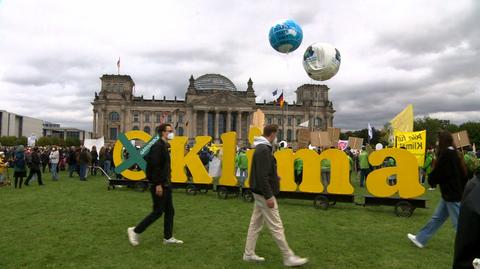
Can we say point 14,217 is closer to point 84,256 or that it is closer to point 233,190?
point 84,256

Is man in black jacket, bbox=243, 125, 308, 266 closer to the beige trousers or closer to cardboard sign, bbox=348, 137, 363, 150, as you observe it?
the beige trousers

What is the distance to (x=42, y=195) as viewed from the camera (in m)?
12.8

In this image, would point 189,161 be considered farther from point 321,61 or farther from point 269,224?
point 269,224

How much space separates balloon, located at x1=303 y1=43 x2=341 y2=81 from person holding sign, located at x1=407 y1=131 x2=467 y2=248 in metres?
8.66

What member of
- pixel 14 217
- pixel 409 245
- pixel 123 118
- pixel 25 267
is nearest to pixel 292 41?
pixel 409 245

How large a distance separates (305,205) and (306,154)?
5.21 ft

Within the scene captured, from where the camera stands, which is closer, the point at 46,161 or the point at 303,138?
the point at 303,138

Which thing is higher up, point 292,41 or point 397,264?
point 292,41

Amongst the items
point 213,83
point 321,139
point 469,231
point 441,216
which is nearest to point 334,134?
point 321,139

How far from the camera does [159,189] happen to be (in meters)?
6.32

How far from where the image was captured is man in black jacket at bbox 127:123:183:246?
6.41 metres

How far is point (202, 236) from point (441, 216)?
4.35 meters

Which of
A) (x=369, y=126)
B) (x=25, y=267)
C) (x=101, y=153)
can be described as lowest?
(x=25, y=267)

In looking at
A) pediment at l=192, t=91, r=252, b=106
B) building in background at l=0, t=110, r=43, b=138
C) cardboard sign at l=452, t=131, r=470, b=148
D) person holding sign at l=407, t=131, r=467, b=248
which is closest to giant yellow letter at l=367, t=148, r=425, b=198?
person holding sign at l=407, t=131, r=467, b=248
